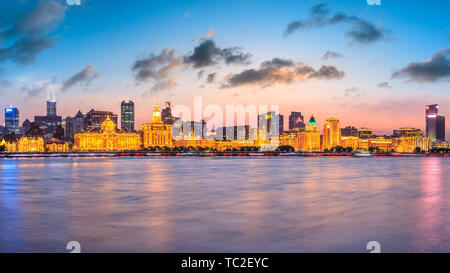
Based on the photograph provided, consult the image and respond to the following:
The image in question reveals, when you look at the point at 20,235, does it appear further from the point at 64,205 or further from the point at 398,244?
the point at 398,244

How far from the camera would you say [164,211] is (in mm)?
21156

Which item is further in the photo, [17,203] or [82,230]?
[17,203]

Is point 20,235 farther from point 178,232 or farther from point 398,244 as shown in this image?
point 398,244

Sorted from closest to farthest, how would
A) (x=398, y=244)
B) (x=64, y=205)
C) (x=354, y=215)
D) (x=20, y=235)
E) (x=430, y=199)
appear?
(x=398, y=244)
(x=20, y=235)
(x=354, y=215)
(x=64, y=205)
(x=430, y=199)

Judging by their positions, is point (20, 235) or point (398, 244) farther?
point (20, 235)

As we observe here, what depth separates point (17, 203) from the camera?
80.8ft
